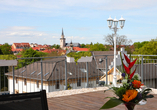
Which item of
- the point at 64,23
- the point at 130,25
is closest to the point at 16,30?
the point at 64,23

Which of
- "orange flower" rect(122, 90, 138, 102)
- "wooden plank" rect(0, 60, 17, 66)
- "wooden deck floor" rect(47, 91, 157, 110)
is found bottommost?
"wooden deck floor" rect(47, 91, 157, 110)

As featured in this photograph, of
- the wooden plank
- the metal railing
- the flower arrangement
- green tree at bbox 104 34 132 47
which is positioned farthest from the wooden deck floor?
green tree at bbox 104 34 132 47

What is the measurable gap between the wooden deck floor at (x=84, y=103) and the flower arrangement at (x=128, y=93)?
2.11 metres

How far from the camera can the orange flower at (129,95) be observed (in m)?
1.67

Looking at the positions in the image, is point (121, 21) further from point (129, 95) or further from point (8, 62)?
point (129, 95)

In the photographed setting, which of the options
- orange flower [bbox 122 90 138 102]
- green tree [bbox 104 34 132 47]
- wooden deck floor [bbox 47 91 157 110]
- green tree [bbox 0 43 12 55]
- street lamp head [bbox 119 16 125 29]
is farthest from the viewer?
green tree [bbox 0 43 12 55]

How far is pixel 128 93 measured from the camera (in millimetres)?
1711

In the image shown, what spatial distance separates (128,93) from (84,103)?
272 centimetres

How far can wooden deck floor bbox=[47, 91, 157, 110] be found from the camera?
13.0 feet

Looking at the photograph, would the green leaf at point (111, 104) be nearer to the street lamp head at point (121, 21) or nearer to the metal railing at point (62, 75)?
the metal railing at point (62, 75)

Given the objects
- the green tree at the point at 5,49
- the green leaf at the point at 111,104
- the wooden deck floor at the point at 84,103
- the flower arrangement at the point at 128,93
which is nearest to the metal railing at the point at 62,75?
the wooden deck floor at the point at 84,103

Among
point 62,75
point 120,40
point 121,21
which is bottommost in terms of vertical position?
point 62,75

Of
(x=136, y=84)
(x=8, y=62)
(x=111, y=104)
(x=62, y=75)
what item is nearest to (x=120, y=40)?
(x=62, y=75)

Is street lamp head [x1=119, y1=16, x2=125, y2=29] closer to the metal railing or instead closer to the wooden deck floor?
the metal railing
